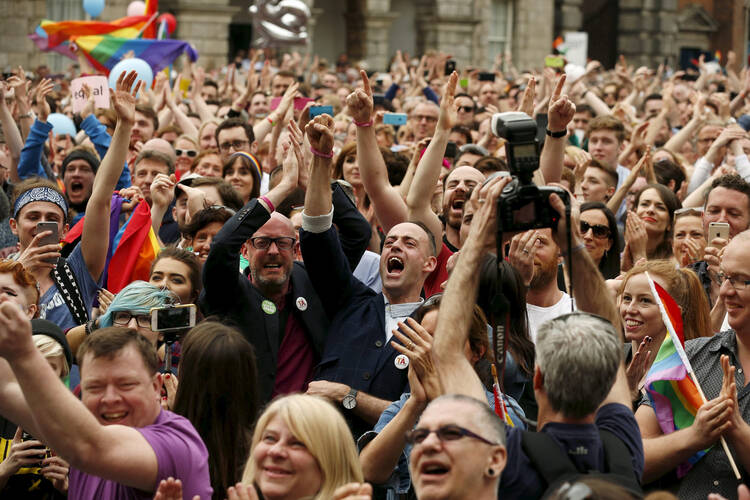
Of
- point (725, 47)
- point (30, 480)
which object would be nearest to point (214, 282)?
point (30, 480)

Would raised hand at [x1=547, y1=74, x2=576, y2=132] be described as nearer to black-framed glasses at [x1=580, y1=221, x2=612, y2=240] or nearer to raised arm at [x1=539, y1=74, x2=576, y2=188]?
raised arm at [x1=539, y1=74, x2=576, y2=188]

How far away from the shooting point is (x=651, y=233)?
7.09 metres

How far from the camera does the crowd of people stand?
10.4 feet

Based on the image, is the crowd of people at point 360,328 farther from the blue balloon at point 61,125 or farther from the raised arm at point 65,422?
the blue balloon at point 61,125

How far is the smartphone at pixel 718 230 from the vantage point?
19.8ft

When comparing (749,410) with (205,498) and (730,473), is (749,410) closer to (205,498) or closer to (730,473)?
(730,473)

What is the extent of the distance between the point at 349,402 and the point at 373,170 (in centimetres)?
169

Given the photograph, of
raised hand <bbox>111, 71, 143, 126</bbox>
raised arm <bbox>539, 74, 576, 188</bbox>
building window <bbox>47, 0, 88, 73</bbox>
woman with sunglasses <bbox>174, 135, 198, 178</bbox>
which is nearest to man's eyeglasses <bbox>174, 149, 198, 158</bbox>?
woman with sunglasses <bbox>174, 135, 198, 178</bbox>

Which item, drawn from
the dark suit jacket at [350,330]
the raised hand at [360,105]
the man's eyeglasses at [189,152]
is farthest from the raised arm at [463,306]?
the man's eyeglasses at [189,152]

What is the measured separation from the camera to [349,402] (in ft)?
15.2

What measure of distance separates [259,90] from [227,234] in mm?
7762

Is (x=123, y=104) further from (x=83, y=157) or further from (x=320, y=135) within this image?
(x=83, y=157)

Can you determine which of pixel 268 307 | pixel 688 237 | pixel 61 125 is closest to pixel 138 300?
pixel 268 307

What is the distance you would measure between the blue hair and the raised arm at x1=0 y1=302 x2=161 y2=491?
1.52 metres
